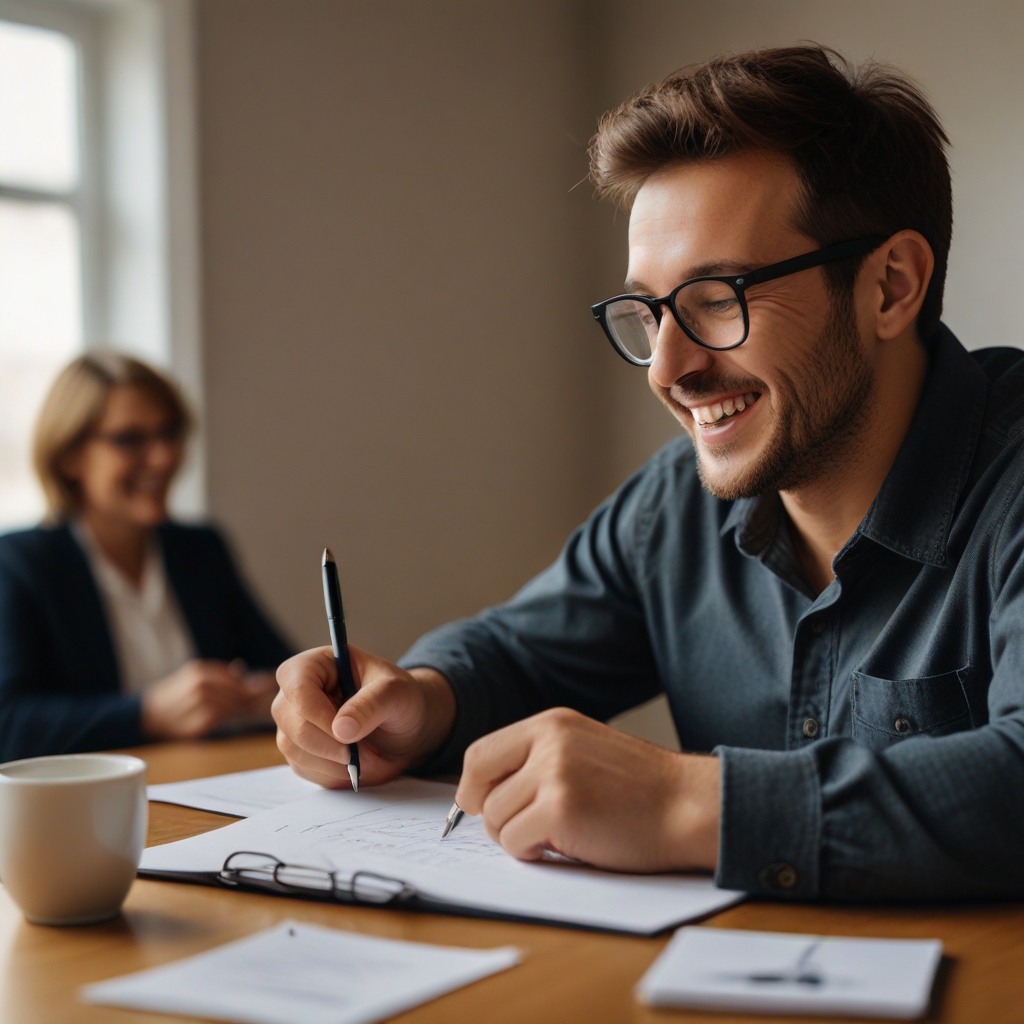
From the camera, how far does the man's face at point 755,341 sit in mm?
1236

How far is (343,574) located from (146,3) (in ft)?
5.40

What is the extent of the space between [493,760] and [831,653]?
17.9 inches

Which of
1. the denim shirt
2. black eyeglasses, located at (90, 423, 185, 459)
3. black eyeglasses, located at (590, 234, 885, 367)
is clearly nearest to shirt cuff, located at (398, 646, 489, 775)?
the denim shirt

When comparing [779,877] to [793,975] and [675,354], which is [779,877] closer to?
[793,975]

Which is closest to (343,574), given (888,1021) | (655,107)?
(655,107)

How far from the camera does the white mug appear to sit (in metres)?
0.78

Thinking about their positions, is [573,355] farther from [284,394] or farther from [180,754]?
[180,754]

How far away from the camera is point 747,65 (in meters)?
1.30

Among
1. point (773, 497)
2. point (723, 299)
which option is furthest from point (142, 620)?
point (723, 299)

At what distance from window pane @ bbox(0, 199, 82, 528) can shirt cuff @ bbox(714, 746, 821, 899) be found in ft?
8.85

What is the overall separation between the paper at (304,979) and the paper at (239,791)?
0.38 m

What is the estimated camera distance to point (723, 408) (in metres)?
1.30

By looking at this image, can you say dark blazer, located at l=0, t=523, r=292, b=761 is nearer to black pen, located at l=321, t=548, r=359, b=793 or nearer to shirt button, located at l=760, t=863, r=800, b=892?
black pen, located at l=321, t=548, r=359, b=793

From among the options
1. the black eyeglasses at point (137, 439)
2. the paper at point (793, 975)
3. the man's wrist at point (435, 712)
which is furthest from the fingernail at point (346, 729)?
the black eyeglasses at point (137, 439)
